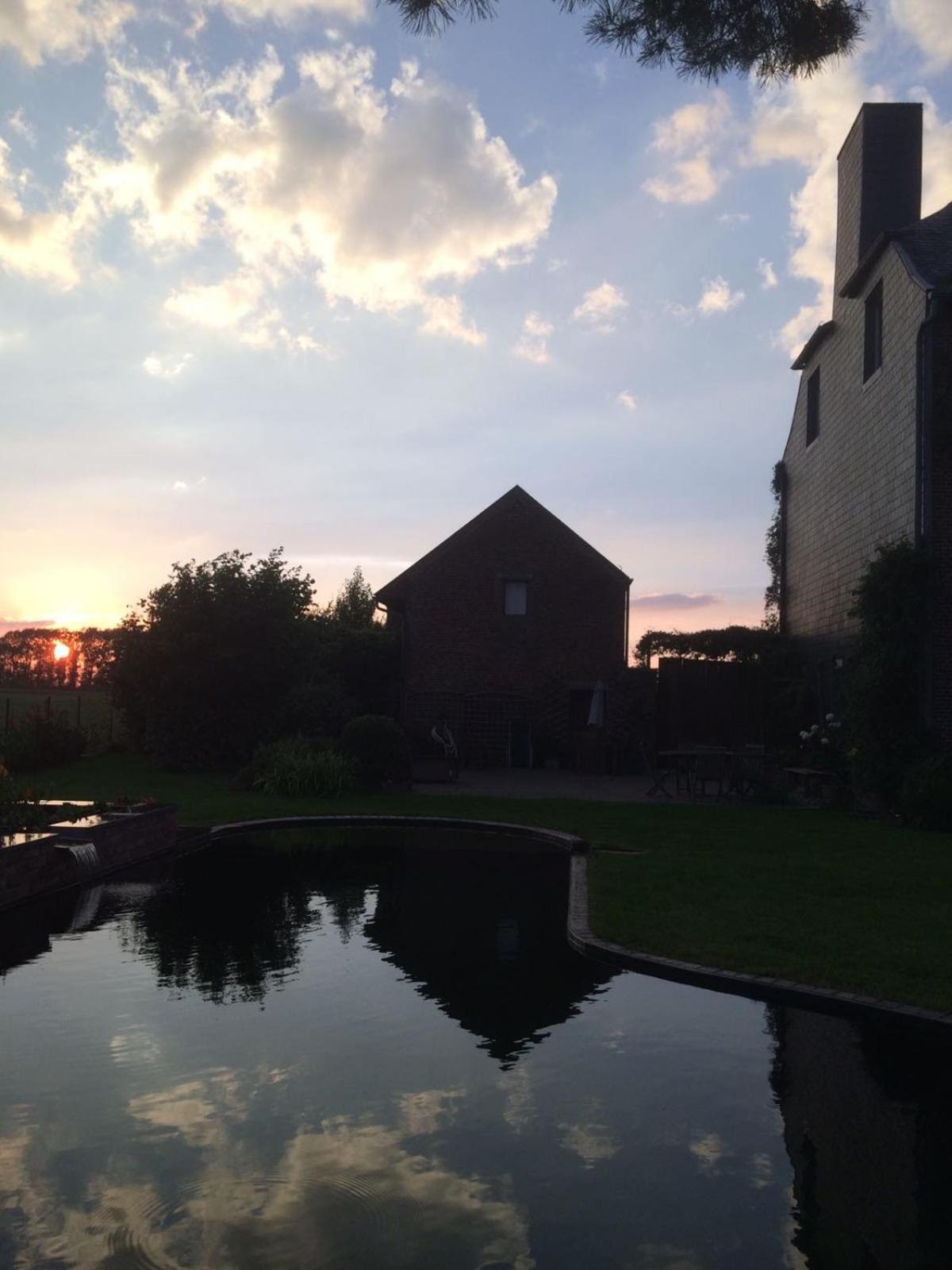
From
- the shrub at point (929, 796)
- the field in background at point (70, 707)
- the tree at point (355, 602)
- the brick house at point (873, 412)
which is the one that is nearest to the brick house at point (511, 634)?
the brick house at point (873, 412)

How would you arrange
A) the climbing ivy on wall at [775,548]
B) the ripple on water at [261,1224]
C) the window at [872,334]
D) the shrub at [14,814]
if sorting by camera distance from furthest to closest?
1. the climbing ivy on wall at [775,548]
2. the window at [872,334]
3. the shrub at [14,814]
4. the ripple on water at [261,1224]

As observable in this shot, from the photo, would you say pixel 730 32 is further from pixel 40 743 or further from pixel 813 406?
pixel 40 743

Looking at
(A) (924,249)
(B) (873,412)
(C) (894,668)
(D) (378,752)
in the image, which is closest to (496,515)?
(D) (378,752)

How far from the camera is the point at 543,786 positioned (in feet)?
70.9

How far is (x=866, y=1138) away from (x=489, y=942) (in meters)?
4.09

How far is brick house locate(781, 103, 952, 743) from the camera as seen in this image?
15.9m

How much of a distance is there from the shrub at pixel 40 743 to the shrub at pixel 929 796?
733 inches

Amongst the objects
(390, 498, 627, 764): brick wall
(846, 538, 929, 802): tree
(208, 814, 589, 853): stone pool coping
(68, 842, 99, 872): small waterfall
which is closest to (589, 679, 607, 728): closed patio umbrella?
(390, 498, 627, 764): brick wall

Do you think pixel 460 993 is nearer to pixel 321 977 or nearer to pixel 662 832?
pixel 321 977

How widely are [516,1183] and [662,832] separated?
392 inches

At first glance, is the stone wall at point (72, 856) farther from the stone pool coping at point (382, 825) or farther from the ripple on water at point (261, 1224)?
the ripple on water at point (261, 1224)

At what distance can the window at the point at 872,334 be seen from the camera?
748 inches

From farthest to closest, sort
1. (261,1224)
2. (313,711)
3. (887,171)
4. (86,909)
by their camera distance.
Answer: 1. (313,711)
2. (887,171)
3. (86,909)
4. (261,1224)

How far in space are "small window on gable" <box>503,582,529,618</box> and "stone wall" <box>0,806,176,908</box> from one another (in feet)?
50.3
